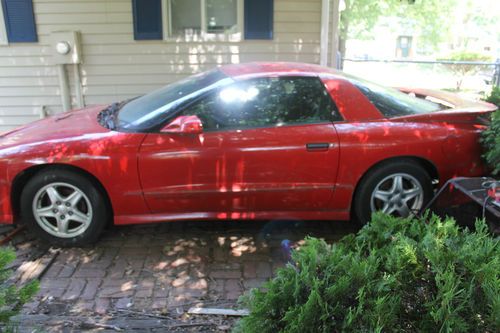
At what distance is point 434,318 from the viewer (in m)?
1.54

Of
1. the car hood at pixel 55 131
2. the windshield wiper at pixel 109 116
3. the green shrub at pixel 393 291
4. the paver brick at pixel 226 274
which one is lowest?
the paver brick at pixel 226 274

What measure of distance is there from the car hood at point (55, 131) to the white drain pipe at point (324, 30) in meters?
4.17

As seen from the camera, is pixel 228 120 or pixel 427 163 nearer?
pixel 228 120

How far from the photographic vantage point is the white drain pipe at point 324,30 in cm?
706

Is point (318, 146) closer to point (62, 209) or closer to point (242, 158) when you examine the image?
point (242, 158)

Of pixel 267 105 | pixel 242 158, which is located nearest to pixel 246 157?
pixel 242 158

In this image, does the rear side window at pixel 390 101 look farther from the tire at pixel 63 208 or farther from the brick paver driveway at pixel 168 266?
the tire at pixel 63 208

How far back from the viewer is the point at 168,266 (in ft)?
12.0

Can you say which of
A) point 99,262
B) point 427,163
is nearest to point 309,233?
point 427,163

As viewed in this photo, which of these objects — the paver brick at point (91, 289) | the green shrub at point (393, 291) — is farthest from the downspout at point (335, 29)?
the green shrub at point (393, 291)

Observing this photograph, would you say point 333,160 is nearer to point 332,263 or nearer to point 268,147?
point 268,147

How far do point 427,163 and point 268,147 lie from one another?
58.3 inches

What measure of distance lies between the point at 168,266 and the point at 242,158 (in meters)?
1.05

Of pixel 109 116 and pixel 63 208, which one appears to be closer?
pixel 63 208
